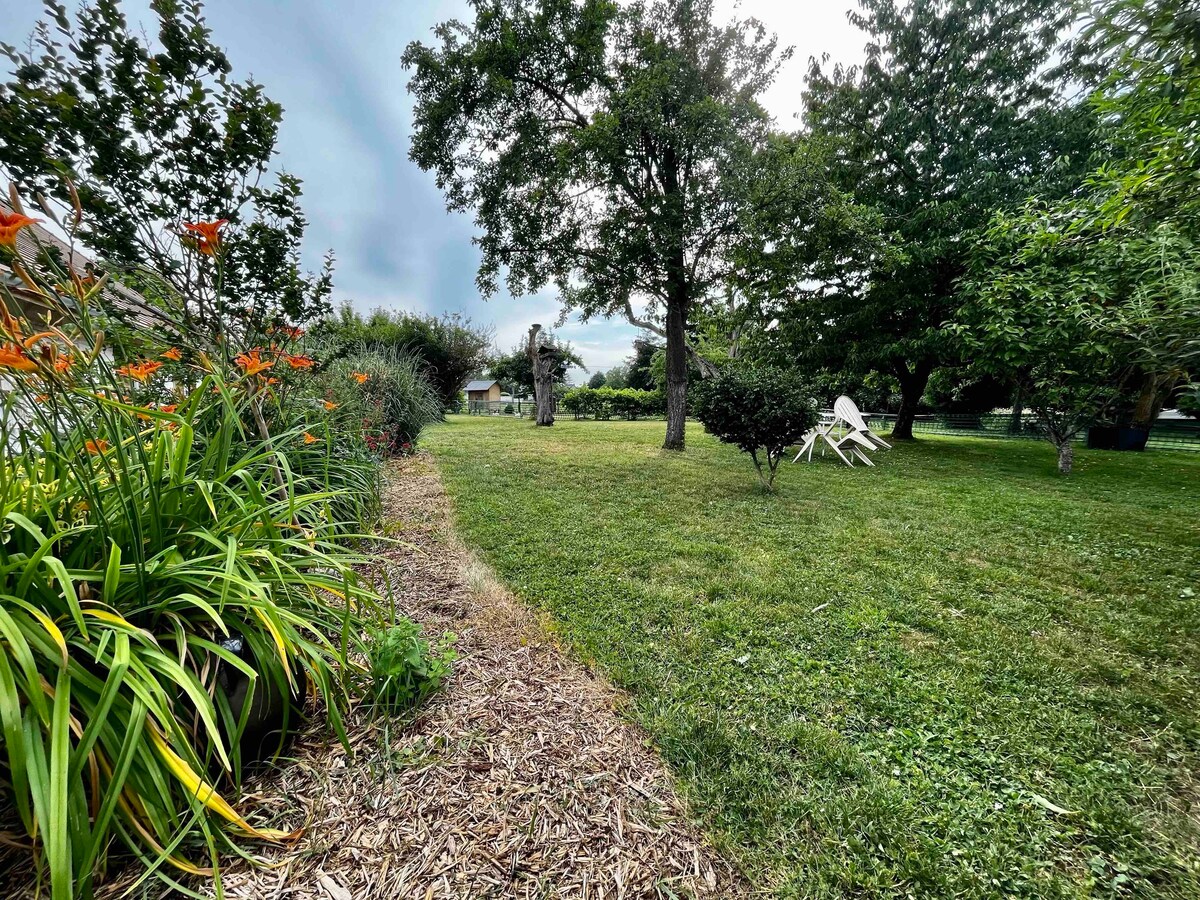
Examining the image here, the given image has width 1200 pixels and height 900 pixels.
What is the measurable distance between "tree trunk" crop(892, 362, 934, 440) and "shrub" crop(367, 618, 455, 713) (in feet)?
42.1

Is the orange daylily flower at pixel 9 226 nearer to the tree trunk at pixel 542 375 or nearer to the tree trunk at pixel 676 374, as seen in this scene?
the tree trunk at pixel 676 374

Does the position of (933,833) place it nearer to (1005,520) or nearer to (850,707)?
(850,707)

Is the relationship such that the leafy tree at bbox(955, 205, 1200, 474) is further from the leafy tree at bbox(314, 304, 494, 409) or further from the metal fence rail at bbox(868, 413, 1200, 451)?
the leafy tree at bbox(314, 304, 494, 409)

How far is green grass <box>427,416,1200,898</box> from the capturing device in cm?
115

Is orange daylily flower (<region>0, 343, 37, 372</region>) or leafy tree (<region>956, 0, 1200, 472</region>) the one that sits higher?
leafy tree (<region>956, 0, 1200, 472</region>)

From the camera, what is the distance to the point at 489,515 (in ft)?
13.3

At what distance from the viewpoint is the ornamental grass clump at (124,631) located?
80cm

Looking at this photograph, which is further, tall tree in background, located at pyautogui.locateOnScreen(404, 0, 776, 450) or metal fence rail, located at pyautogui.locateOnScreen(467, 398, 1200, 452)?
metal fence rail, located at pyautogui.locateOnScreen(467, 398, 1200, 452)

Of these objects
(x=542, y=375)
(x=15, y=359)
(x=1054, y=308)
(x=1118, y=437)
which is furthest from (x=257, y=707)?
(x=1118, y=437)

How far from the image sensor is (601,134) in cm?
623

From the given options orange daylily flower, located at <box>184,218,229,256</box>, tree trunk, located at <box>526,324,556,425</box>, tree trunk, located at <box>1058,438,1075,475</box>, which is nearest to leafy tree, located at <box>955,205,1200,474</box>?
tree trunk, located at <box>1058,438,1075,475</box>

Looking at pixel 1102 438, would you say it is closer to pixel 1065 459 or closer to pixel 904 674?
pixel 1065 459

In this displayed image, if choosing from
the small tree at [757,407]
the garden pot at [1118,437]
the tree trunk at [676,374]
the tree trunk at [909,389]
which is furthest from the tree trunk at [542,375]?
the garden pot at [1118,437]

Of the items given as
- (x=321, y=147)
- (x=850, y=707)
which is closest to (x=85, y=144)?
(x=321, y=147)
